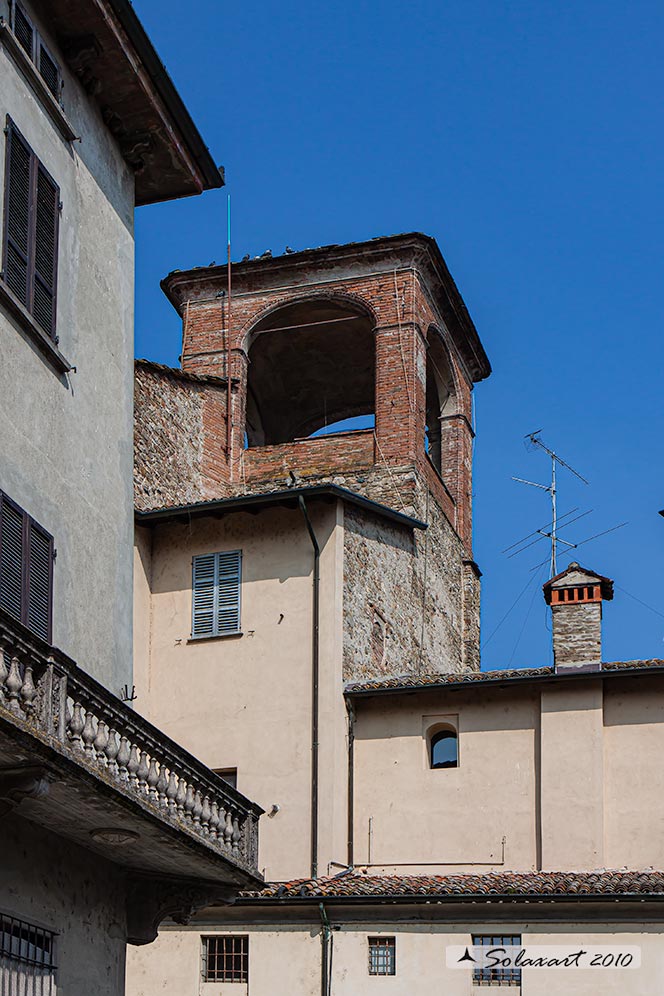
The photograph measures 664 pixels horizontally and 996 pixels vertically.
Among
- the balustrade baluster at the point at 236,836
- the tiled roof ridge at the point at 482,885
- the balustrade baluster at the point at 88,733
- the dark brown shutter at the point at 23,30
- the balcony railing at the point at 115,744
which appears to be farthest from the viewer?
the tiled roof ridge at the point at 482,885

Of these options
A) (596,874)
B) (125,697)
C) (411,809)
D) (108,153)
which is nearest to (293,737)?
(411,809)

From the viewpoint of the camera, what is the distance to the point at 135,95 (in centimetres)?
1722

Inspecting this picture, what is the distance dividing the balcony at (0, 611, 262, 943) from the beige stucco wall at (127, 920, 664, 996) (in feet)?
18.8

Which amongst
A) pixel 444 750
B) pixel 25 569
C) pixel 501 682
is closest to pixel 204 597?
pixel 444 750

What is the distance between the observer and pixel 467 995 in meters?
21.5

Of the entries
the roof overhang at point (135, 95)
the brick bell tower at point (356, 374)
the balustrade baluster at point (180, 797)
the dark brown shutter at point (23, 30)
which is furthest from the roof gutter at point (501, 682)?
the dark brown shutter at point (23, 30)

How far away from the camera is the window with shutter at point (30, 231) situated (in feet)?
48.0

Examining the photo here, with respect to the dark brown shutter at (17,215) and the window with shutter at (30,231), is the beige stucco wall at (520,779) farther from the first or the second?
the dark brown shutter at (17,215)

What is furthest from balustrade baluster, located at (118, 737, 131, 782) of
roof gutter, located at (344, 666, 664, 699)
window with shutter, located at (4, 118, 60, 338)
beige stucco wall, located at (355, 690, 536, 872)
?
beige stucco wall, located at (355, 690, 536, 872)

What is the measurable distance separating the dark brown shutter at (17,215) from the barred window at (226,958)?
11.3 metres

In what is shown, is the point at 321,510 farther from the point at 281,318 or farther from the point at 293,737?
the point at 281,318

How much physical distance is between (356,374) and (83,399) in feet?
66.9

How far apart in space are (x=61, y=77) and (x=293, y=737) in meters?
11.8

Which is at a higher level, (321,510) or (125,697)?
(321,510)
